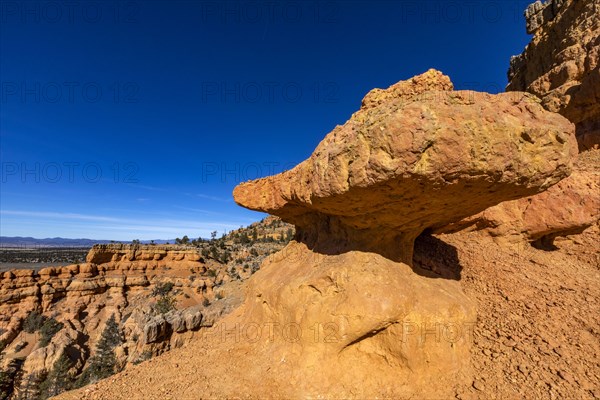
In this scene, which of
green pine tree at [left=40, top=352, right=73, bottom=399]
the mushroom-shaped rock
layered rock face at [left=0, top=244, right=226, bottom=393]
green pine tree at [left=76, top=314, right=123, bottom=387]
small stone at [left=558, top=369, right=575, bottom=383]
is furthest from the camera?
layered rock face at [left=0, top=244, right=226, bottom=393]

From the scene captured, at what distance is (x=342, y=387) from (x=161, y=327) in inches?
674

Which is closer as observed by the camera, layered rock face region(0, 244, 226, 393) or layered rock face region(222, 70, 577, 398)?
layered rock face region(222, 70, 577, 398)

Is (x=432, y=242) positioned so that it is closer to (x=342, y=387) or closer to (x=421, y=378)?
(x=421, y=378)

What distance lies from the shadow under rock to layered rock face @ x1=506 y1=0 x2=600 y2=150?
36.3ft

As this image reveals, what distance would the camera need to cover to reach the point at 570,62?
15492 mm

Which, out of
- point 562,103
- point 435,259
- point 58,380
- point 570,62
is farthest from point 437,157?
point 58,380

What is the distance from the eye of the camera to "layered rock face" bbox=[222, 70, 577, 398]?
431cm

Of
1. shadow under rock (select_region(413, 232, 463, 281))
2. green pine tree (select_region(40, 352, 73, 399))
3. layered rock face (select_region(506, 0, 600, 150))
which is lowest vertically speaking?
green pine tree (select_region(40, 352, 73, 399))

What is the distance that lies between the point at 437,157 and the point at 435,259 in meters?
4.70

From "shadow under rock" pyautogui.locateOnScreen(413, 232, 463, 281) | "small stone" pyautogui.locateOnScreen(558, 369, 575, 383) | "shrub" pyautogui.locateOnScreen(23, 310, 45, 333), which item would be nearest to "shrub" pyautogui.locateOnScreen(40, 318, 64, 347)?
"shrub" pyautogui.locateOnScreen(23, 310, 45, 333)

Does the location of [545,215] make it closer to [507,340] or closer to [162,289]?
[507,340]

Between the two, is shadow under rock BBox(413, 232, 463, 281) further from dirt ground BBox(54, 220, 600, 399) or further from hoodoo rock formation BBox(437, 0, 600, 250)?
hoodoo rock formation BBox(437, 0, 600, 250)

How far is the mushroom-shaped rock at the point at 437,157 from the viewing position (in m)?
4.23

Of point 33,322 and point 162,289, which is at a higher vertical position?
point 162,289
